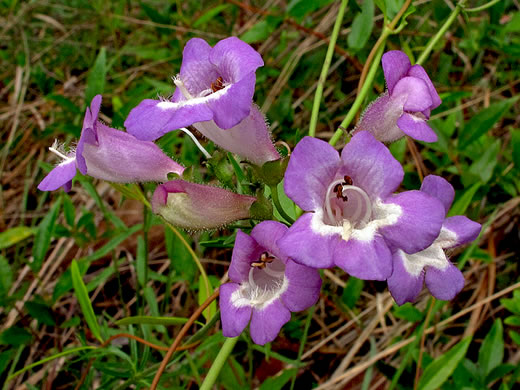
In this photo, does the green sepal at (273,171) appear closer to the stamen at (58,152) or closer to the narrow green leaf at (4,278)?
the stamen at (58,152)

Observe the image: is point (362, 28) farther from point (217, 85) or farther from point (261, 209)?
point (261, 209)

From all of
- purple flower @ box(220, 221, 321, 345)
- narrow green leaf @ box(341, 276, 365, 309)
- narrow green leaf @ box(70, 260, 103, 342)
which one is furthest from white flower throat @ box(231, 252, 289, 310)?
narrow green leaf @ box(341, 276, 365, 309)

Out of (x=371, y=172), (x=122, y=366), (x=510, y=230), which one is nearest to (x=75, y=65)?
(x=122, y=366)

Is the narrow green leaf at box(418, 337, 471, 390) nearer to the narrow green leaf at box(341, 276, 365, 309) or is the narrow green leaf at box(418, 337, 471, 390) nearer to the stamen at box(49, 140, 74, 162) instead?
the narrow green leaf at box(341, 276, 365, 309)

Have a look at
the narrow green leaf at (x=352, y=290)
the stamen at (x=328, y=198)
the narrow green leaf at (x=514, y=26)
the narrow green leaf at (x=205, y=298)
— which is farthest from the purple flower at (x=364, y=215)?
the narrow green leaf at (x=514, y=26)

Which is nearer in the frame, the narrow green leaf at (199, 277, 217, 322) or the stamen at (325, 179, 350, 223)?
the stamen at (325, 179, 350, 223)

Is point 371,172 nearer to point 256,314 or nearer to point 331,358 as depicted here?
point 256,314

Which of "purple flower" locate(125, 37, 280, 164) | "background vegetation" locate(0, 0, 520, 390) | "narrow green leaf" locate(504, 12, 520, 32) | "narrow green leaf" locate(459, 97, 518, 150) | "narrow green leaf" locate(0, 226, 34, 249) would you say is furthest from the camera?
"narrow green leaf" locate(0, 226, 34, 249)
